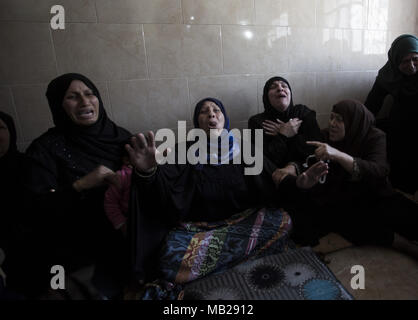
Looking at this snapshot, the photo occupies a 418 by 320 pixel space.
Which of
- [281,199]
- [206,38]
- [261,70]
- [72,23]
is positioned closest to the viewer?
[281,199]

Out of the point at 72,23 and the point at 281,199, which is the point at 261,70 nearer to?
the point at 281,199

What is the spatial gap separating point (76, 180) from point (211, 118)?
0.84m

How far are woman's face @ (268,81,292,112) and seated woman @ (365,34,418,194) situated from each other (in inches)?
39.3

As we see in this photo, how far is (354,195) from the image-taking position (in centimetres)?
165

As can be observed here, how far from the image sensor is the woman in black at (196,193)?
1298mm

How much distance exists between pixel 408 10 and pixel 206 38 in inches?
89.3

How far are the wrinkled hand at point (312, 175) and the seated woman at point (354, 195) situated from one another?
23mm

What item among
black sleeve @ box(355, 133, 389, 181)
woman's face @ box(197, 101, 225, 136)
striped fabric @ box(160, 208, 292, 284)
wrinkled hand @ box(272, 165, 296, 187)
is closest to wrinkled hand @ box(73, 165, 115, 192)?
striped fabric @ box(160, 208, 292, 284)

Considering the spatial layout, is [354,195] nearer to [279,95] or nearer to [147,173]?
[279,95]

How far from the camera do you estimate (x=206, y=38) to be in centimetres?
212

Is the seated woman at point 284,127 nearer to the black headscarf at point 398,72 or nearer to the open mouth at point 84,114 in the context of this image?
the black headscarf at point 398,72

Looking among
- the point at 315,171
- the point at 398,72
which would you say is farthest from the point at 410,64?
the point at 315,171

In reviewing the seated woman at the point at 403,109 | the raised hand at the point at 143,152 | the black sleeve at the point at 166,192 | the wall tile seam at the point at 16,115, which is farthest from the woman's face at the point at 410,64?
the wall tile seam at the point at 16,115
